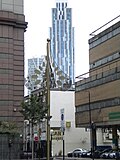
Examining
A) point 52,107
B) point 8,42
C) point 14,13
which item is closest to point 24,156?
point 8,42

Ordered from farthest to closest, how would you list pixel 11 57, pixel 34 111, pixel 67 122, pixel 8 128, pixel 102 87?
pixel 67 122, pixel 102 87, pixel 11 57, pixel 8 128, pixel 34 111

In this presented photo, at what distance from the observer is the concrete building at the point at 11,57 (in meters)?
66.0

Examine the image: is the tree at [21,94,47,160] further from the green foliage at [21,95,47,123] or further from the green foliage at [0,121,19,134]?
the green foliage at [0,121,19,134]

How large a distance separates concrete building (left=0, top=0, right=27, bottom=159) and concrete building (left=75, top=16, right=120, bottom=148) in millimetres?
14145

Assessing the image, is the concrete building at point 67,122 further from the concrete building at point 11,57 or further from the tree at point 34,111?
the tree at point 34,111

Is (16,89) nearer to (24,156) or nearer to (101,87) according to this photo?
(24,156)

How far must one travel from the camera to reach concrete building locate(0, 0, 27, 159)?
6600 centimetres

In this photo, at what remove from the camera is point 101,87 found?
76500 millimetres

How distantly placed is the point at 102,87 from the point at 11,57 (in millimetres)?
17864

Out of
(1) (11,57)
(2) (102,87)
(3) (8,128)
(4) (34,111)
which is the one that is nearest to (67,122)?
(2) (102,87)

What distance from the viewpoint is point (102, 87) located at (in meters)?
76.1

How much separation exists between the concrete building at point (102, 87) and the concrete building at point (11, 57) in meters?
14.1

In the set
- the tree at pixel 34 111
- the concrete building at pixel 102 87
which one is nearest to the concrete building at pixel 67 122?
the concrete building at pixel 102 87

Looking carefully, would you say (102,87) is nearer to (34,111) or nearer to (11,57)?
(11,57)
